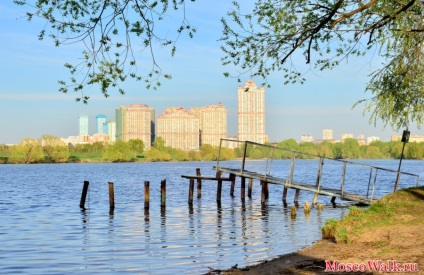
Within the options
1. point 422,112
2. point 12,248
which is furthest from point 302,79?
point 12,248

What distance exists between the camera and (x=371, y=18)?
1706 centimetres

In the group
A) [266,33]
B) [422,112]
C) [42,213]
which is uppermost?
[266,33]

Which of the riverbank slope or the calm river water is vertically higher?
the riverbank slope

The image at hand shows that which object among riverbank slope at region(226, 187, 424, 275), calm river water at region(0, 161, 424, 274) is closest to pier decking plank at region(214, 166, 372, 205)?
calm river water at region(0, 161, 424, 274)

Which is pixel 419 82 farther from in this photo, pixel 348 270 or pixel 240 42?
pixel 348 270

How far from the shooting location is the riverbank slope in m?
12.2

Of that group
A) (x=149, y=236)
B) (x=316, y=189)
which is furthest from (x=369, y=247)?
(x=316, y=189)

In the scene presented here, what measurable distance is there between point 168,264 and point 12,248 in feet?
23.2

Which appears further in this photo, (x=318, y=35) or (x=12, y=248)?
(x=12, y=248)

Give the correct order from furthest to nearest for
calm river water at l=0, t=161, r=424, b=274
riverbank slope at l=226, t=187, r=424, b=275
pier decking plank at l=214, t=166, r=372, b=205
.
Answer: pier decking plank at l=214, t=166, r=372, b=205 → calm river water at l=0, t=161, r=424, b=274 → riverbank slope at l=226, t=187, r=424, b=275

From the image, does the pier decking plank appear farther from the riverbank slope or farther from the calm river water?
the riverbank slope

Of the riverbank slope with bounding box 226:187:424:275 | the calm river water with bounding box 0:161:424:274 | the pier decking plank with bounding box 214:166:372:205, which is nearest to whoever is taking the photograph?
the riverbank slope with bounding box 226:187:424:275

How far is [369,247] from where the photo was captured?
46.5 feet

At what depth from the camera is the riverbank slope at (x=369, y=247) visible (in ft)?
39.9
